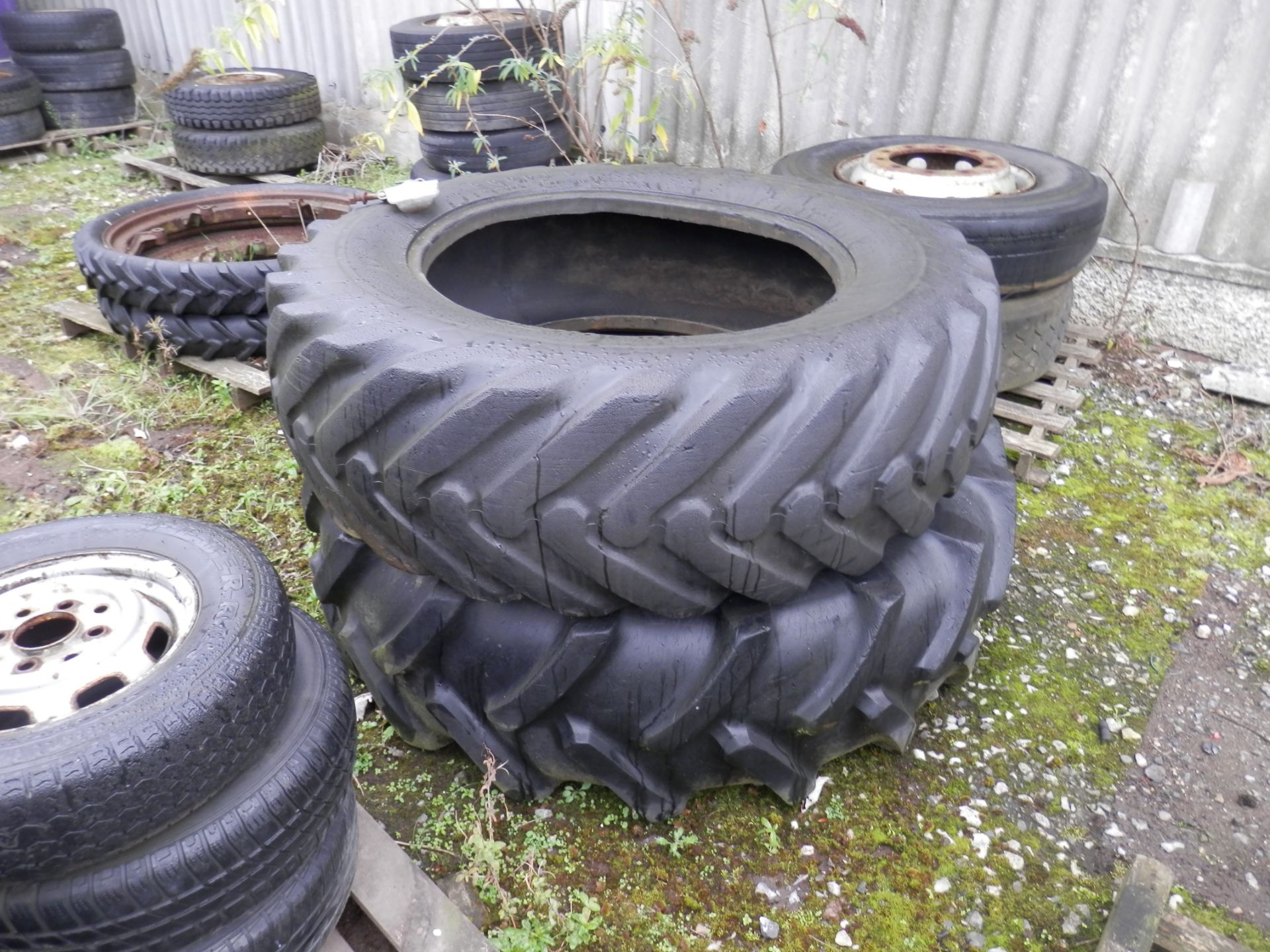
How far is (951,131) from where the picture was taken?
363cm

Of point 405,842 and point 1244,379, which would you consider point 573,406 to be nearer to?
point 405,842

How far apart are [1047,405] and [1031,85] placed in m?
1.35

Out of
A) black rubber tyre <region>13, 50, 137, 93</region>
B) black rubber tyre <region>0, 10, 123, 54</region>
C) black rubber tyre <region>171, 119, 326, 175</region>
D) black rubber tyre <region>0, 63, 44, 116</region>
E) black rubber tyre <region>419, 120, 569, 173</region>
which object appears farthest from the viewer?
black rubber tyre <region>13, 50, 137, 93</region>

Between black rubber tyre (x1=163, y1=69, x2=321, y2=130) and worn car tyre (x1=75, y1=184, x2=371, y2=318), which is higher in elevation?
black rubber tyre (x1=163, y1=69, x2=321, y2=130)

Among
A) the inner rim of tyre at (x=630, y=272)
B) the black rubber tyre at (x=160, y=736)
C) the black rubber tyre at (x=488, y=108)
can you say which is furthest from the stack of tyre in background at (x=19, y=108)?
the black rubber tyre at (x=160, y=736)

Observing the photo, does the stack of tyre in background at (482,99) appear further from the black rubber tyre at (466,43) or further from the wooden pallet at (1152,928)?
the wooden pallet at (1152,928)

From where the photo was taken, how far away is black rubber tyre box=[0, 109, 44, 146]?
5.74 meters

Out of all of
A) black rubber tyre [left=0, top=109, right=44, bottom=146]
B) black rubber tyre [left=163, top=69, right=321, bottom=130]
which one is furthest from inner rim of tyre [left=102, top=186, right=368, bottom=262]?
black rubber tyre [left=0, top=109, right=44, bottom=146]

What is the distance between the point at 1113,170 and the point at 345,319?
3140 mm

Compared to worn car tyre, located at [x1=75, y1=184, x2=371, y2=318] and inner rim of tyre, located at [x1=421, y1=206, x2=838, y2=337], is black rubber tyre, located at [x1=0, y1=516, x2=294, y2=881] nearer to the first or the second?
inner rim of tyre, located at [x1=421, y1=206, x2=838, y2=337]

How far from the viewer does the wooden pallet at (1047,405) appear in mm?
2736

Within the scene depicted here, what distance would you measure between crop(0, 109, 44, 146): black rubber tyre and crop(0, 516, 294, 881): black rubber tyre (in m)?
5.99

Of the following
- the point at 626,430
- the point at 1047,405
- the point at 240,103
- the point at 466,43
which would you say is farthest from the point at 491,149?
the point at 626,430

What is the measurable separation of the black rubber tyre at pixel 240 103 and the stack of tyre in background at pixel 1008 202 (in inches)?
135
